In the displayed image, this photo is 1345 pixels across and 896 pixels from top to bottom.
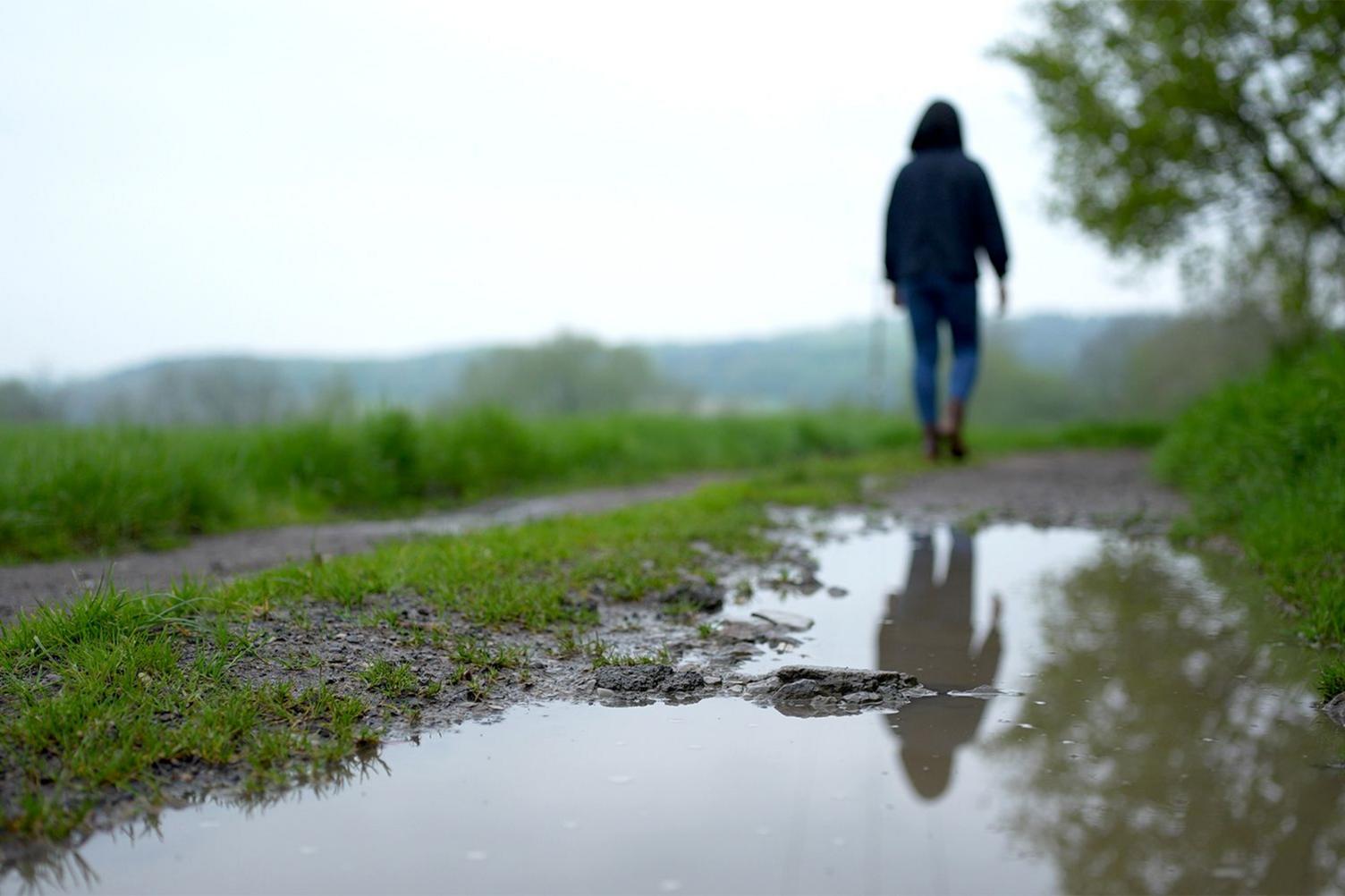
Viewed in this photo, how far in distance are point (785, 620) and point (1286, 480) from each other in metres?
3.25

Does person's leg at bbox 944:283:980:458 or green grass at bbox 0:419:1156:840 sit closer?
green grass at bbox 0:419:1156:840

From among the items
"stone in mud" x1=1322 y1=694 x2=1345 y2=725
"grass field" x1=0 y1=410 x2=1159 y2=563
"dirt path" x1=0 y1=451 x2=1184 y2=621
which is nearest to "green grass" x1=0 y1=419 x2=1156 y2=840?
"dirt path" x1=0 y1=451 x2=1184 y2=621

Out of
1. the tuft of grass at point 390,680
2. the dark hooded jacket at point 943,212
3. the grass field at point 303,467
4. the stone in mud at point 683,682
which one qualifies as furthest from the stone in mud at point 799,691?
the dark hooded jacket at point 943,212

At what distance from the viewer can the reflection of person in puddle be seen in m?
2.20

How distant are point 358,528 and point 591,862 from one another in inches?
174

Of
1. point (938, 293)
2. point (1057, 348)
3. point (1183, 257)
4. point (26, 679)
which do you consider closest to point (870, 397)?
point (1183, 257)

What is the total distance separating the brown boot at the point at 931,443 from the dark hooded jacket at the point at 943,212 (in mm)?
1279

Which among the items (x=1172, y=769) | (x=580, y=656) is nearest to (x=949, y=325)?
(x=580, y=656)

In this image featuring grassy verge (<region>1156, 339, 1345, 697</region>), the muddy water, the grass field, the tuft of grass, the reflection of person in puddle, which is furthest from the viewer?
the grass field

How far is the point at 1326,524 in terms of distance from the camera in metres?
3.99

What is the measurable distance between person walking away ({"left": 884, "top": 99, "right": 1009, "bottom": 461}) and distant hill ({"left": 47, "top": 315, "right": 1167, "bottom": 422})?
3308mm

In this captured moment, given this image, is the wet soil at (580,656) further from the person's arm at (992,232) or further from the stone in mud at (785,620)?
the person's arm at (992,232)

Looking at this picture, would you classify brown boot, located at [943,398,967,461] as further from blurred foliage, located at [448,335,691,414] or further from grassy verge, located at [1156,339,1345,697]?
blurred foliage, located at [448,335,691,414]

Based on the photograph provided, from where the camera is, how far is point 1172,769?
2109mm
